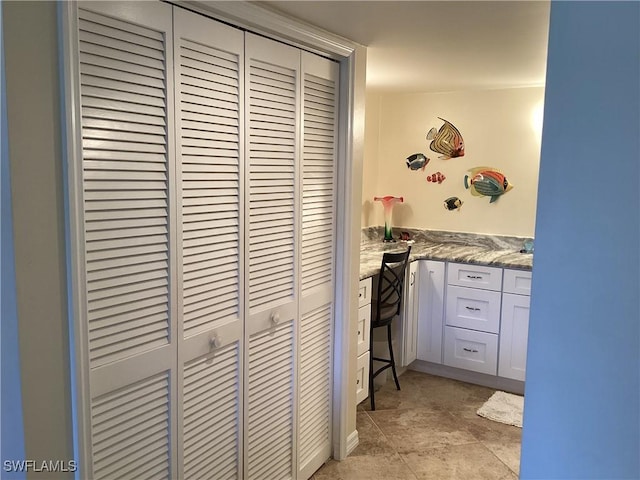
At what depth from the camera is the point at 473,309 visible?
12.5 ft

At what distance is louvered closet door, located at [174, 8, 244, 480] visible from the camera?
1.79 metres

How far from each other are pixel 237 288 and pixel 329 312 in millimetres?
761

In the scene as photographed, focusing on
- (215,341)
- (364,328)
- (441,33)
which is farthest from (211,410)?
(441,33)

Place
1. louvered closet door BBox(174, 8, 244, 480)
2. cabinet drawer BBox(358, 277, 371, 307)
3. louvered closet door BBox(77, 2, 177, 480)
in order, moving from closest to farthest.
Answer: louvered closet door BBox(77, 2, 177, 480) < louvered closet door BBox(174, 8, 244, 480) < cabinet drawer BBox(358, 277, 371, 307)

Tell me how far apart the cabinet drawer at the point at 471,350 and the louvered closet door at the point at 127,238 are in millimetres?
2577

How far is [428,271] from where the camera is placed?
3941 millimetres

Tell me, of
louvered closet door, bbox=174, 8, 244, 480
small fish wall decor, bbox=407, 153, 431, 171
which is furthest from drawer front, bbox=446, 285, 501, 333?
louvered closet door, bbox=174, 8, 244, 480

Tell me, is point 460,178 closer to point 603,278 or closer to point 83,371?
point 603,278

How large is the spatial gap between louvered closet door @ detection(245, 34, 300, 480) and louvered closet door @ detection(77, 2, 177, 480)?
43cm

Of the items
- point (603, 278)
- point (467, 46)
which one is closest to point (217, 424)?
point (603, 278)

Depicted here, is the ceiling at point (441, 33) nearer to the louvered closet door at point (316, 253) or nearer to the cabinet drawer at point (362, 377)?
the louvered closet door at point (316, 253)

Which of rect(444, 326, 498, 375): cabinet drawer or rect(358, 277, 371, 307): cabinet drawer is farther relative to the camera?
rect(444, 326, 498, 375): cabinet drawer

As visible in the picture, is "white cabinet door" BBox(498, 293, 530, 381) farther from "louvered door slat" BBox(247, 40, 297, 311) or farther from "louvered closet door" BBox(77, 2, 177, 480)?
"louvered closet door" BBox(77, 2, 177, 480)

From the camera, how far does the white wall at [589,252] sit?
3.78 feet
